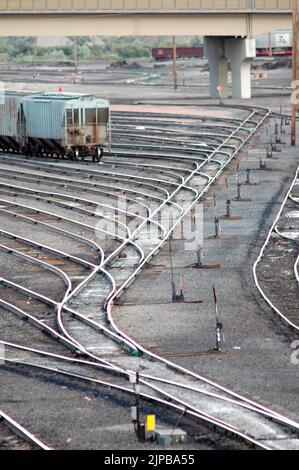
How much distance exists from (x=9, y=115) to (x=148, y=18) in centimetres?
2414

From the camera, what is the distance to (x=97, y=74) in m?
121

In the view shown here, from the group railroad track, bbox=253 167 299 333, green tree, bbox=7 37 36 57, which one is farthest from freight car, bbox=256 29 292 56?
green tree, bbox=7 37 36 57

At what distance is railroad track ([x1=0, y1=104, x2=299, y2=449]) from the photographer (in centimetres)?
1776

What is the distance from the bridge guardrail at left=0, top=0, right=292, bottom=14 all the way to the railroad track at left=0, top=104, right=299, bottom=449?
615 inches

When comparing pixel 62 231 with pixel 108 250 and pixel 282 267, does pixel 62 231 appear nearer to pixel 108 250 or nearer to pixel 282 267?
pixel 108 250

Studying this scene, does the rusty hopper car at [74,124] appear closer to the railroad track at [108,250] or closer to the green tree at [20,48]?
the railroad track at [108,250]

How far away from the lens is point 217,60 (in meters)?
82.4

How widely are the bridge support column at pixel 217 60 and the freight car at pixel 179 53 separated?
59.6 m

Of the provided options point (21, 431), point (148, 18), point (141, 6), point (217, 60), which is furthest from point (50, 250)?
point (217, 60)

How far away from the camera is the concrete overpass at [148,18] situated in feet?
236

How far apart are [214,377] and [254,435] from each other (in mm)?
3022

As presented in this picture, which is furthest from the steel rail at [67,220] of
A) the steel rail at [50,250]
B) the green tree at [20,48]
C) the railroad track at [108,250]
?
the green tree at [20,48]
